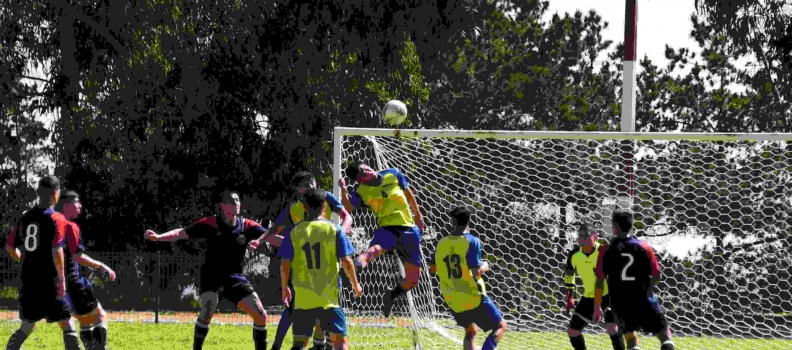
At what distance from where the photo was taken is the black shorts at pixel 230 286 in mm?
10461

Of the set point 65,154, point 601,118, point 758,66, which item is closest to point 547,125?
point 601,118

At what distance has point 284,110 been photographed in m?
26.1

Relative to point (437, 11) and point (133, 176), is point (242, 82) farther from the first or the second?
point (437, 11)

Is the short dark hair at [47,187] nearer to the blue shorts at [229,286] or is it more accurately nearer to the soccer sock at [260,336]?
the blue shorts at [229,286]

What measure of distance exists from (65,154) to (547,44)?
23291 mm

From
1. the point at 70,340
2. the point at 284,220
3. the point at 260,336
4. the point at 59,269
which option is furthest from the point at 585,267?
the point at 59,269

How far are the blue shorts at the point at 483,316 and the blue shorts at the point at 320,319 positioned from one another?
1786mm

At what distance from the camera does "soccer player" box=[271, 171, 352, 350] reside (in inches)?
388

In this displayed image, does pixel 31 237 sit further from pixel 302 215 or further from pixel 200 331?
pixel 302 215

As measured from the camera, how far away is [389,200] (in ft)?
36.6

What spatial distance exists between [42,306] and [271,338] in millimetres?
6305

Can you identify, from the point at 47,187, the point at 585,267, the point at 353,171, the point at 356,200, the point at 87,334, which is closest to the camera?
the point at 47,187

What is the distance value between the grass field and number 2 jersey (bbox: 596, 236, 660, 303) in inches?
178

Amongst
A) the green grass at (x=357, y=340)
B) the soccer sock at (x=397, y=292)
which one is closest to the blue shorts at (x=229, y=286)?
the soccer sock at (x=397, y=292)
